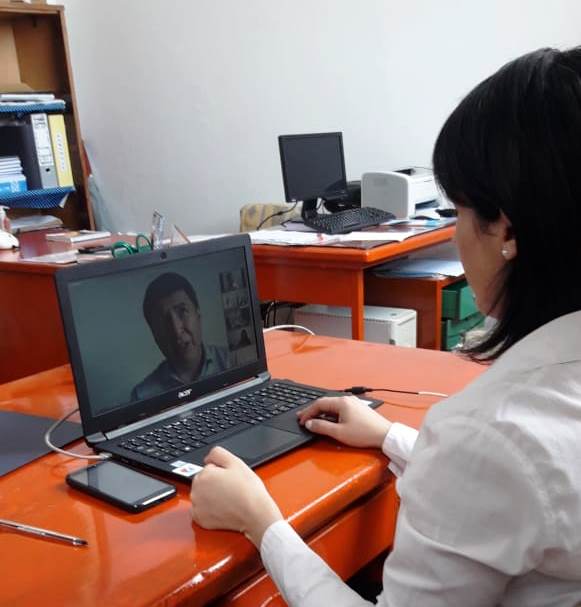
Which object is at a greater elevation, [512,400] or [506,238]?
[506,238]

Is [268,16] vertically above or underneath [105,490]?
above

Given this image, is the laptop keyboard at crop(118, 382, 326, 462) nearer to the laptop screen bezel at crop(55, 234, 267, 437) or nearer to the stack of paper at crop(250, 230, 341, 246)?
the laptop screen bezel at crop(55, 234, 267, 437)

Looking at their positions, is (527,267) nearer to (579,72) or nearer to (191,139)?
(579,72)

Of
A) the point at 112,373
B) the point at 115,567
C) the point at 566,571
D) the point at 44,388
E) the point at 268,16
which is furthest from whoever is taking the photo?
the point at 268,16

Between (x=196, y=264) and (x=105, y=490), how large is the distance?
39cm

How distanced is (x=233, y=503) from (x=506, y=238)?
40cm

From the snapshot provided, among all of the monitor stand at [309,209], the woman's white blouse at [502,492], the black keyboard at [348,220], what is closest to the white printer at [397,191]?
the black keyboard at [348,220]

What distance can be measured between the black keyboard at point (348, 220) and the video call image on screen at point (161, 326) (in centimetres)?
148

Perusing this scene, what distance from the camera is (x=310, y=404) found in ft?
3.69

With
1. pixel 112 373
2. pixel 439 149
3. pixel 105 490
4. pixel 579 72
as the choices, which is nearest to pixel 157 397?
pixel 112 373

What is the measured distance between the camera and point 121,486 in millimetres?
895

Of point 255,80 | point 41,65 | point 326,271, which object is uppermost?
point 41,65

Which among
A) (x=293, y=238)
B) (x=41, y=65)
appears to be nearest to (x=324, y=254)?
(x=293, y=238)

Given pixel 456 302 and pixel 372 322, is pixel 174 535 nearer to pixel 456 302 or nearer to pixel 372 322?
pixel 372 322
